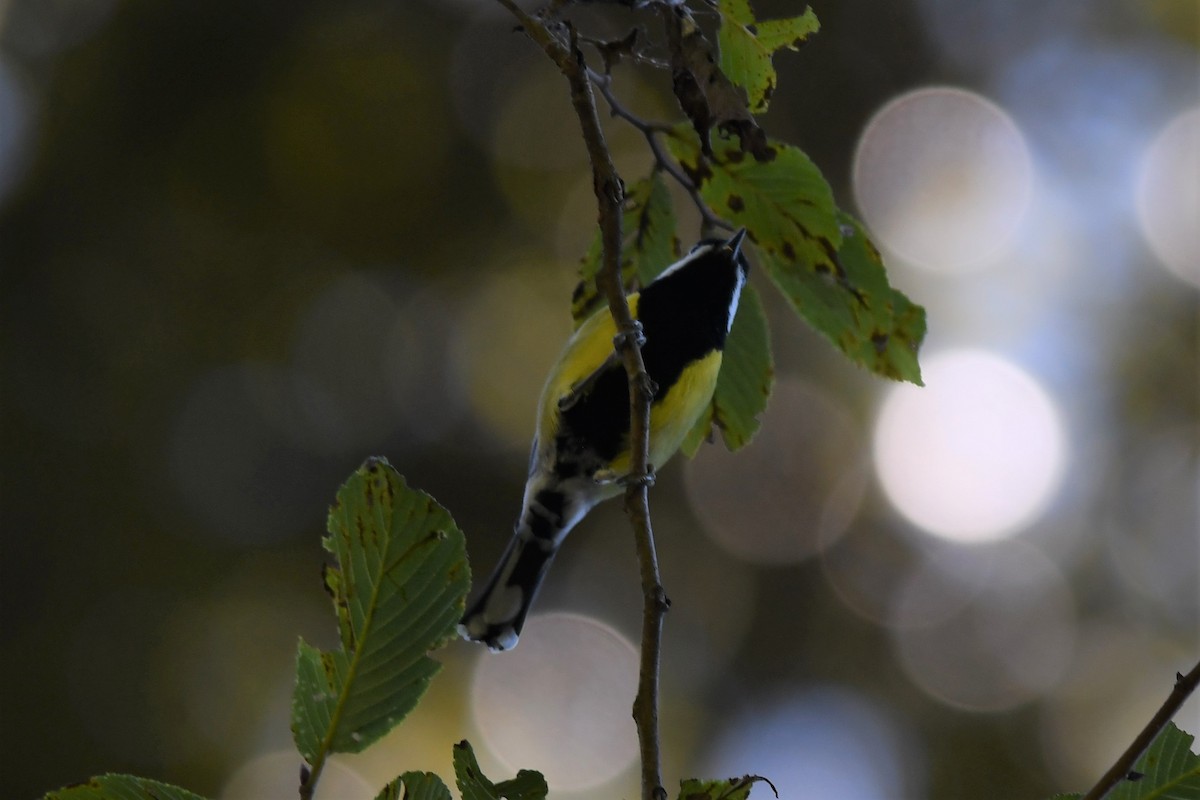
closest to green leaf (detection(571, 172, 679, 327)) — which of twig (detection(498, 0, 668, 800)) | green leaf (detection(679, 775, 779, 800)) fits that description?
twig (detection(498, 0, 668, 800))

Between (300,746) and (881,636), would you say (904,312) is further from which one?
(881,636)

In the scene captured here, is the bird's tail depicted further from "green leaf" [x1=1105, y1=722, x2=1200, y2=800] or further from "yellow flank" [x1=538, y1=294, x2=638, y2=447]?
"green leaf" [x1=1105, y1=722, x2=1200, y2=800]

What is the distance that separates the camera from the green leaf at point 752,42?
1.23 m

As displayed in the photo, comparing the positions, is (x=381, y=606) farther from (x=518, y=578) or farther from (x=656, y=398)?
(x=518, y=578)

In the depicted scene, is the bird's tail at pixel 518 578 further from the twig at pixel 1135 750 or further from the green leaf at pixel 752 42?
the twig at pixel 1135 750

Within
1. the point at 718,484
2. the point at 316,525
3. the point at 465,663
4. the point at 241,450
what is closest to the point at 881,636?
the point at 718,484

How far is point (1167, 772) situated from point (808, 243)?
72cm

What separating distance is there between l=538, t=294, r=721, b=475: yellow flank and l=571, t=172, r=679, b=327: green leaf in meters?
0.41

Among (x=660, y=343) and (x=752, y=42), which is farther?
(x=660, y=343)

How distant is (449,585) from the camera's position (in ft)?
2.99

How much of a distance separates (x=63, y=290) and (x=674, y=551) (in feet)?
10.3

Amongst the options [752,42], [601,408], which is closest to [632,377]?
[752,42]

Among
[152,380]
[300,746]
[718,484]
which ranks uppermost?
[718,484]

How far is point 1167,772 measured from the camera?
90 centimetres
